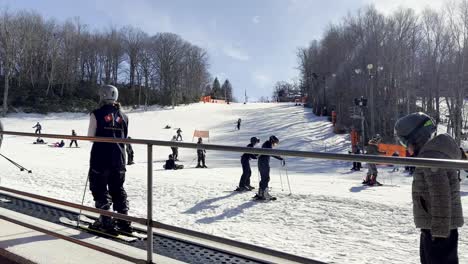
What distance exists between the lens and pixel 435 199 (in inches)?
95.2

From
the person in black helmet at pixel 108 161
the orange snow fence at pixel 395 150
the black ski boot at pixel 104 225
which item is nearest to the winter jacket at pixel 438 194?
the person in black helmet at pixel 108 161

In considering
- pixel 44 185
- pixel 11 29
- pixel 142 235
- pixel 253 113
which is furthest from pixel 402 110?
pixel 11 29

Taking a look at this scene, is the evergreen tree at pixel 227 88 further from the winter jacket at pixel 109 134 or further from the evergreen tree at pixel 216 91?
the winter jacket at pixel 109 134

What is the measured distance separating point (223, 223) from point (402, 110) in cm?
4891

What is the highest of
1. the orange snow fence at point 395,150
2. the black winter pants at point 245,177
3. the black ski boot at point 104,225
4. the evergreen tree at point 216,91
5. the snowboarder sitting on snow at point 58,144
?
the evergreen tree at point 216,91

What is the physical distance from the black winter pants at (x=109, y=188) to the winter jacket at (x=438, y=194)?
3254mm

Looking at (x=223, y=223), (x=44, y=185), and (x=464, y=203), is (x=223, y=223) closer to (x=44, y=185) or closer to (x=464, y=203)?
(x=464, y=203)

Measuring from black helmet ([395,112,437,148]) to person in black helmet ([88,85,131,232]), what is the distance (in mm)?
2931

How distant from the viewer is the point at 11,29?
6469 centimetres

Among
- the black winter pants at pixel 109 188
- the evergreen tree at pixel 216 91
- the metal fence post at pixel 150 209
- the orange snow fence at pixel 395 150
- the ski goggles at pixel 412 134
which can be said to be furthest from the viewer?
the evergreen tree at pixel 216 91

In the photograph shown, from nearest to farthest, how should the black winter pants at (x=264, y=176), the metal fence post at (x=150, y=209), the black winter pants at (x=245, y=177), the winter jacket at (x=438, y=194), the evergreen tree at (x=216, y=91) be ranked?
1. the winter jacket at (x=438, y=194)
2. the metal fence post at (x=150, y=209)
3. the black winter pants at (x=264, y=176)
4. the black winter pants at (x=245, y=177)
5. the evergreen tree at (x=216, y=91)

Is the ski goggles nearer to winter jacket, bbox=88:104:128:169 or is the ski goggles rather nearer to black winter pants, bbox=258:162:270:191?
winter jacket, bbox=88:104:128:169

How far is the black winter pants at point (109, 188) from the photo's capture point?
191 inches

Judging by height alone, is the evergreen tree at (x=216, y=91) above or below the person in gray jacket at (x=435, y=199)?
above
